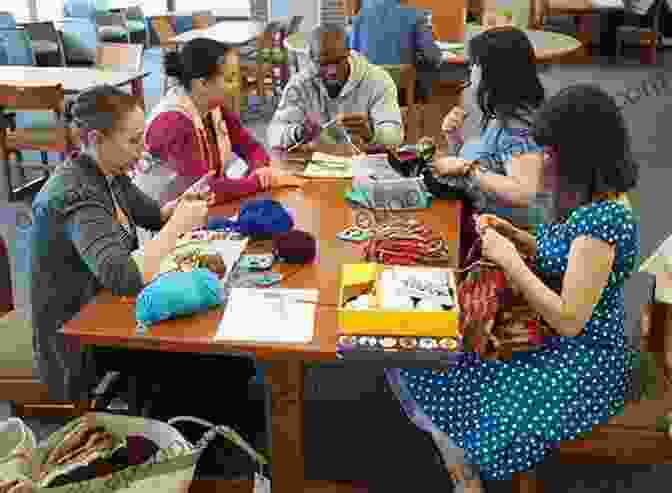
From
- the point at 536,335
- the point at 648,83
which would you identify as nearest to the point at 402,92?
the point at 536,335

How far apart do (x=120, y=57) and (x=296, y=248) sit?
4.22 metres

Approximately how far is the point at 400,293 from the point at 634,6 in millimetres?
9213

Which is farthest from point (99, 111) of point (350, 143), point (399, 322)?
point (350, 143)

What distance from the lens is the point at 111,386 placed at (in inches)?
91.1

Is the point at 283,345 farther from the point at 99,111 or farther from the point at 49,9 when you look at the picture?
the point at 49,9

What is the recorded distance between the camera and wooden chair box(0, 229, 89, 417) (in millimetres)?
2213

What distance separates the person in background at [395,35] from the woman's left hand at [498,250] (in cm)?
345

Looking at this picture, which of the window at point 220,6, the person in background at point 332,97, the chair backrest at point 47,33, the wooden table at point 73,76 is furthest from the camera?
the window at point 220,6

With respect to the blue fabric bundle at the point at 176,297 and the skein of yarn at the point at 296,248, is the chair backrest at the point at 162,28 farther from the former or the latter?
the blue fabric bundle at the point at 176,297

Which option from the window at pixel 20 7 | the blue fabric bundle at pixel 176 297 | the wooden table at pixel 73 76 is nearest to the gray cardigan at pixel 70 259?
the blue fabric bundle at pixel 176 297

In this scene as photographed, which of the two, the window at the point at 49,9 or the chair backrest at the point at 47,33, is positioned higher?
the window at the point at 49,9

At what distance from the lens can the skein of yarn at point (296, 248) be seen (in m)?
2.14

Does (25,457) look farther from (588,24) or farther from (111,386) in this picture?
(588,24)

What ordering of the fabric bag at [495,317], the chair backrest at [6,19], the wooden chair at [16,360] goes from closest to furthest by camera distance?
the fabric bag at [495,317] → the wooden chair at [16,360] → the chair backrest at [6,19]
